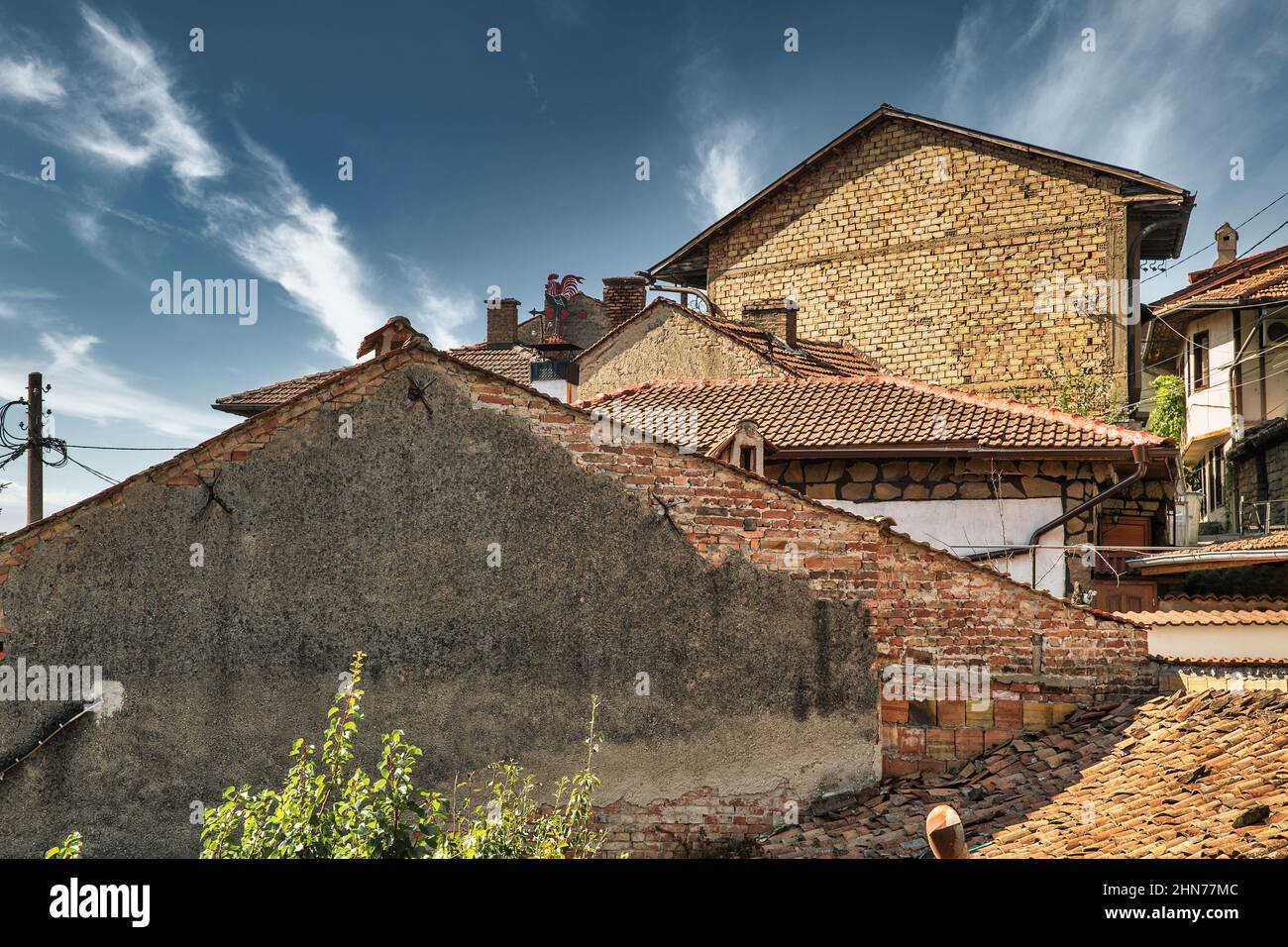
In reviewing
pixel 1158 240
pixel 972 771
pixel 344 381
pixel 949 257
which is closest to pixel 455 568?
pixel 344 381

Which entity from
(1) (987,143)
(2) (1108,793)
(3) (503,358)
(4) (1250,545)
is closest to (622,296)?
(3) (503,358)

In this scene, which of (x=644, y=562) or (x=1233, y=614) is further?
(x=1233, y=614)

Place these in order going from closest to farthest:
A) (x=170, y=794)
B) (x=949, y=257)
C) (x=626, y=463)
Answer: (x=170, y=794) → (x=626, y=463) → (x=949, y=257)

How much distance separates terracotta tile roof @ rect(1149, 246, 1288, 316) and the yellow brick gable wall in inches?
154

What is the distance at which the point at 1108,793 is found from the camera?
248 inches

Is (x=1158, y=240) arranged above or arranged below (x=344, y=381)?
above

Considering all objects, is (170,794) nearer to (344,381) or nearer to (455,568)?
(455,568)

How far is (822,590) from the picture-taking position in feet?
24.1

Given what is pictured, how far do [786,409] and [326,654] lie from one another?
7.23m

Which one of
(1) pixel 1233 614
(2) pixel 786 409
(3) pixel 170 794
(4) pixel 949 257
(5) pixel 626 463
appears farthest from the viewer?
(4) pixel 949 257

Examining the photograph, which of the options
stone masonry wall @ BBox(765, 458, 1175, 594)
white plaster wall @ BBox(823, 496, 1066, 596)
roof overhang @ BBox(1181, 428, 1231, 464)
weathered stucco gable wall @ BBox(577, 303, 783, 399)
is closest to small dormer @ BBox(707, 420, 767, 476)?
stone masonry wall @ BBox(765, 458, 1175, 594)

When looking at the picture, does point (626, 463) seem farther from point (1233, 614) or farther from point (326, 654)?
point (1233, 614)
